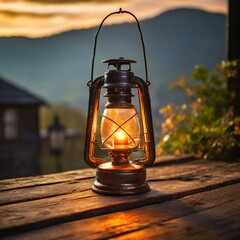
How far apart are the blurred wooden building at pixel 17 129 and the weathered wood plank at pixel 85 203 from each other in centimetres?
1301

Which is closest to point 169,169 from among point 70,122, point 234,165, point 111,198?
point 234,165

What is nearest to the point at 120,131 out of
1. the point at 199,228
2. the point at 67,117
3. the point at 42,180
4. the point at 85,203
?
the point at 85,203

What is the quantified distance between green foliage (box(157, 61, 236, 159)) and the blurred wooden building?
1158 centimetres

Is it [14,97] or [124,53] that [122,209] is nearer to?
[124,53]

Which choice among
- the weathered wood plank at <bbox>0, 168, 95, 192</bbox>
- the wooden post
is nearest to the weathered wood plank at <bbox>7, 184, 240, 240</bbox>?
the weathered wood plank at <bbox>0, 168, 95, 192</bbox>

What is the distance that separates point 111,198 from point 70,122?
2653cm

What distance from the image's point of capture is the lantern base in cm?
174

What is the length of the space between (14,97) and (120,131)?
526 inches

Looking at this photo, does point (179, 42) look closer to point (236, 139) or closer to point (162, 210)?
point (236, 139)

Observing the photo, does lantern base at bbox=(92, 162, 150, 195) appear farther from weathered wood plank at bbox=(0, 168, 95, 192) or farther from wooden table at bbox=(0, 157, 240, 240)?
weathered wood plank at bbox=(0, 168, 95, 192)

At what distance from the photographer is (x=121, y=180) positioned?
69.1 inches

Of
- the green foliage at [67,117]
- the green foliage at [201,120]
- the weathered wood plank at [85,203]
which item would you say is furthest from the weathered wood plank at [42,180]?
the green foliage at [67,117]

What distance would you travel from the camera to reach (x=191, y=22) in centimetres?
2109

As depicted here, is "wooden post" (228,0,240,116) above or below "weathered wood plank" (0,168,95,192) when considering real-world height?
above
